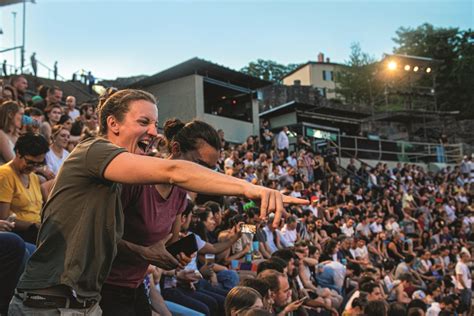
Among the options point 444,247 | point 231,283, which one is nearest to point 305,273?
point 231,283

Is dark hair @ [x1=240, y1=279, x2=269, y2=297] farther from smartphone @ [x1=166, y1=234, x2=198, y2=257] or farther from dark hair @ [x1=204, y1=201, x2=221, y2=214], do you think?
dark hair @ [x1=204, y1=201, x2=221, y2=214]

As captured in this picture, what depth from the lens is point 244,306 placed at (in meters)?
4.28

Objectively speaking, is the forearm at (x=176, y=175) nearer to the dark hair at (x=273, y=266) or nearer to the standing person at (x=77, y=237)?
the standing person at (x=77, y=237)

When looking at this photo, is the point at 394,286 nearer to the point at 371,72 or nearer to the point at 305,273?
the point at 305,273

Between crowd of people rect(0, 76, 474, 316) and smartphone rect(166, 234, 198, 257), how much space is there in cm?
3

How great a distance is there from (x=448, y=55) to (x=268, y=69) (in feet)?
85.4

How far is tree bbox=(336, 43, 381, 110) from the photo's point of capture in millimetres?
49594

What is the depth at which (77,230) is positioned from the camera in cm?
223

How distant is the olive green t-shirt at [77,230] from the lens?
2.21 metres

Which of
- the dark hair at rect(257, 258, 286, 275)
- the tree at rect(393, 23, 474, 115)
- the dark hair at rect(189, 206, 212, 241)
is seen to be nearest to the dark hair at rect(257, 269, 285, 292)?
the dark hair at rect(257, 258, 286, 275)

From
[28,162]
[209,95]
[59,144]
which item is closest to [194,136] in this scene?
[28,162]

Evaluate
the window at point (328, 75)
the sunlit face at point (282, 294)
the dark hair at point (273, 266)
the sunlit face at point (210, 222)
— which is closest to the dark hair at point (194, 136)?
the sunlit face at point (282, 294)

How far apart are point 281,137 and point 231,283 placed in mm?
14759

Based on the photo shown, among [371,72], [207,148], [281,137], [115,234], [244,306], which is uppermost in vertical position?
[371,72]
